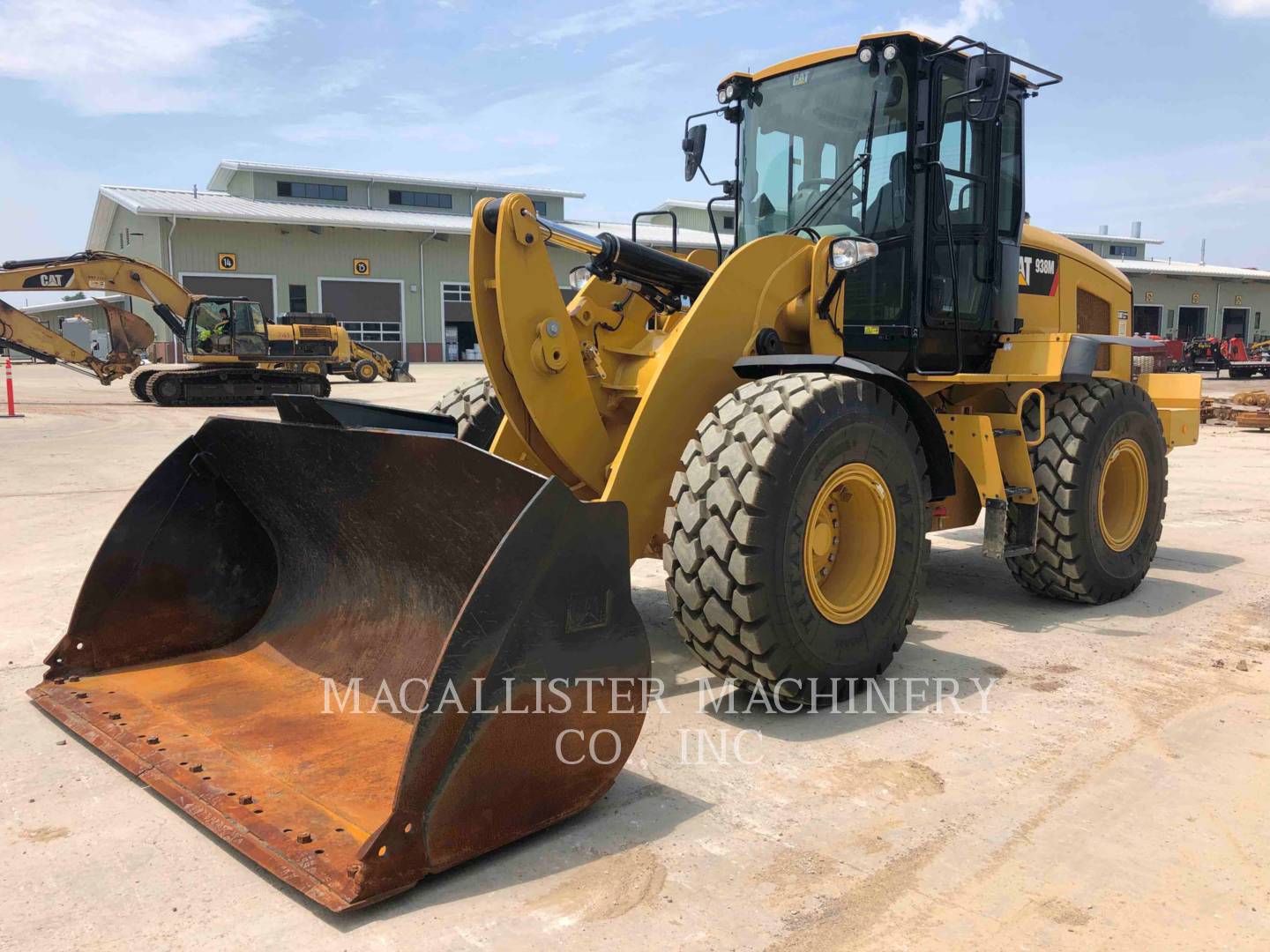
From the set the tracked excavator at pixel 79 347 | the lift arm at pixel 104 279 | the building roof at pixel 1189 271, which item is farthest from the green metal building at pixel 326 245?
the building roof at pixel 1189 271

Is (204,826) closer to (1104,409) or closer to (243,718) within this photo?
(243,718)

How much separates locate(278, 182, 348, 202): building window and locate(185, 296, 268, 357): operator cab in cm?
2335

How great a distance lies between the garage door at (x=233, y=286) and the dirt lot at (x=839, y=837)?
109ft

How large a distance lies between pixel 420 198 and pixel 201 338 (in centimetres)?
2587

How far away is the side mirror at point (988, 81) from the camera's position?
4.34 meters

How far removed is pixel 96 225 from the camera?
45562 mm

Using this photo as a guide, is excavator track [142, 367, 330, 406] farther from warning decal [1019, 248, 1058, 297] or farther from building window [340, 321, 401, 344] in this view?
warning decal [1019, 248, 1058, 297]

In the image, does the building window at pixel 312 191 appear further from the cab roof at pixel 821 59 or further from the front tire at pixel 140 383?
the cab roof at pixel 821 59

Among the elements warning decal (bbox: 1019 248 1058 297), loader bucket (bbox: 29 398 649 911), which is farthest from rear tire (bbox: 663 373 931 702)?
warning decal (bbox: 1019 248 1058 297)

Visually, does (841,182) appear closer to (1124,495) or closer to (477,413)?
(477,413)

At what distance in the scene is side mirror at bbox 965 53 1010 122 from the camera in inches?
171

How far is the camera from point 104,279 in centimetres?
2111

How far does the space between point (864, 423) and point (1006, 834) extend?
1676 mm

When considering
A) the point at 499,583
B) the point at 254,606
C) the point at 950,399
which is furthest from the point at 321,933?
the point at 950,399
